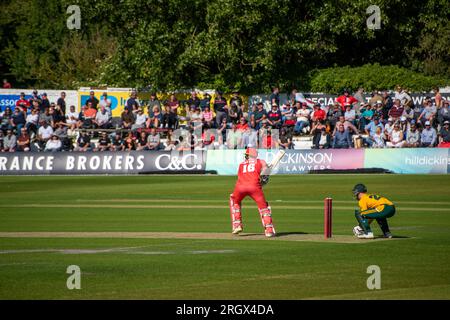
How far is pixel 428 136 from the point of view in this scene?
40188 mm

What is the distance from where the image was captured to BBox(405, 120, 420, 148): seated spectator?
40.5 meters

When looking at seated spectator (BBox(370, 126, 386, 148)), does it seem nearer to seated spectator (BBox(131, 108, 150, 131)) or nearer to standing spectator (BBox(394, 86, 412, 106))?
standing spectator (BBox(394, 86, 412, 106))

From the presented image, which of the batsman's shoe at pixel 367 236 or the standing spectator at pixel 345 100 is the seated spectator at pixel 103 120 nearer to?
the standing spectator at pixel 345 100

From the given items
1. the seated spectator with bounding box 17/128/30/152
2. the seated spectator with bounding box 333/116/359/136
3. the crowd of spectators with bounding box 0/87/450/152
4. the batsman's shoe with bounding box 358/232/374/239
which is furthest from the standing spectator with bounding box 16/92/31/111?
the batsman's shoe with bounding box 358/232/374/239

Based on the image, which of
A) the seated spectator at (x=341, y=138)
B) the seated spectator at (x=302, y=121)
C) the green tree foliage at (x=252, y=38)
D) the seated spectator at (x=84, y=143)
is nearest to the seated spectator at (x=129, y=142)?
the seated spectator at (x=84, y=143)

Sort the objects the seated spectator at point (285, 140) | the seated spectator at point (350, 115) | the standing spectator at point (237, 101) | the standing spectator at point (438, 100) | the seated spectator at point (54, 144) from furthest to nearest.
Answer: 1. the standing spectator at point (237, 101)
2. the seated spectator at point (54, 144)
3. the seated spectator at point (350, 115)
4. the standing spectator at point (438, 100)
5. the seated spectator at point (285, 140)

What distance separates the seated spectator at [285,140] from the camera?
41.7 metres

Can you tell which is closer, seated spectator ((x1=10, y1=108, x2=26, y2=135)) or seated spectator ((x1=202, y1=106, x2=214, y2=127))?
seated spectator ((x1=202, y1=106, x2=214, y2=127))

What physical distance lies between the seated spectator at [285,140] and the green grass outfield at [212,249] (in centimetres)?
587

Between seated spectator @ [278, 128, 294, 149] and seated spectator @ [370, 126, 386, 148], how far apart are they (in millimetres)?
3323

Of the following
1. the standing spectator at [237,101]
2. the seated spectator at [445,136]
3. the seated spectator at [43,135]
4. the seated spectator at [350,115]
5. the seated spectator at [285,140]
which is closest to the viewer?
the seated spectator at [445,136]

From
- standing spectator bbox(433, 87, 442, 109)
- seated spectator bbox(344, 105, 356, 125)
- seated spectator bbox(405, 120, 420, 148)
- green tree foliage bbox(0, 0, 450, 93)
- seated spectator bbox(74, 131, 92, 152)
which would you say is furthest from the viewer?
green tree foliage bbox(0, 0, 450, 93)
